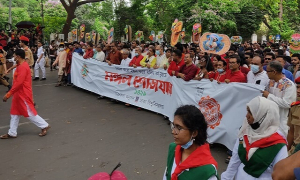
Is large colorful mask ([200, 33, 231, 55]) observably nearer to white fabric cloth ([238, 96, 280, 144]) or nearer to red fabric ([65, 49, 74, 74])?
white fabric cloth ([238, 96, 280, 144])

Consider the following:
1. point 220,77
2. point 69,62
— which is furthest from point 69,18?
point 220,77

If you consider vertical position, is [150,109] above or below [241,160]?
below

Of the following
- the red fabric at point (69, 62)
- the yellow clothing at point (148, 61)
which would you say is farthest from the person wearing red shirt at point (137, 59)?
the red fabric at point (69, 62)

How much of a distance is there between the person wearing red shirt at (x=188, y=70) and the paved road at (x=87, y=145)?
121 cm

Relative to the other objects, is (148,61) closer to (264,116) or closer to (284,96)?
(284,96)

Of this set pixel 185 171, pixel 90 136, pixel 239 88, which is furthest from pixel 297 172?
pixel 90 136

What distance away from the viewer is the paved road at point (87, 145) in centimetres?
469

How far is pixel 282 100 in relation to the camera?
4320 mm

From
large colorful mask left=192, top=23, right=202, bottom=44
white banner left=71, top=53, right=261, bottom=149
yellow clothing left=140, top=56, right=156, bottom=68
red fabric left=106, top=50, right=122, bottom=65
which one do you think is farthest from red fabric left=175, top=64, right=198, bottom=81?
large colorful mask left=192, top=23, right=202, bottom=44

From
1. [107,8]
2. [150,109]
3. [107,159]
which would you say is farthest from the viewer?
[107,8]

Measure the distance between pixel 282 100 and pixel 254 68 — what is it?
4.71 feet

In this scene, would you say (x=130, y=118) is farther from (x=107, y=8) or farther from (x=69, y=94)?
(x=107, y=8)

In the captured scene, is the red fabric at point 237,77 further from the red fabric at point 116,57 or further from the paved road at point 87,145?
the red fabric at point 116,57

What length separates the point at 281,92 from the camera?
448 centimetres
